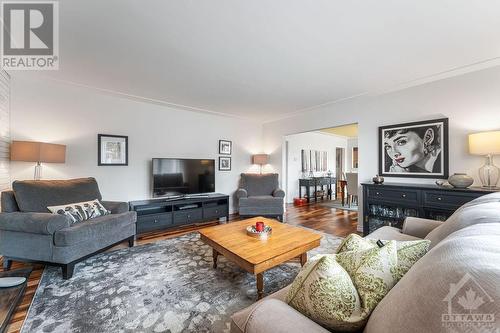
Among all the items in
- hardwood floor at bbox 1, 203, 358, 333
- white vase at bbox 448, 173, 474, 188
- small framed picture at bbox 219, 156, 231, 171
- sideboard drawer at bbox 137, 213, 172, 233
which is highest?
small framed picture at bbox 219, 156, 231, 171

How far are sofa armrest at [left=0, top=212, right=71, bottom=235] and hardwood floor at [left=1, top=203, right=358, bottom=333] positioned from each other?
51 cm

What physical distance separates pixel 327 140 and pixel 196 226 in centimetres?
597

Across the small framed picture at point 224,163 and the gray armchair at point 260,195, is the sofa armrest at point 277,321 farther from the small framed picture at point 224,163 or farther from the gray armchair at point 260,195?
the small framed picture at point 224,163

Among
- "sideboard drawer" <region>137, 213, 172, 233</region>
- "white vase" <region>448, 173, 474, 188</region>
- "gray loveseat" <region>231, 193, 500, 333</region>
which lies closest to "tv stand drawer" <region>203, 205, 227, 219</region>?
"sideboard drawer" <region>137, 213, 172, 233</region>

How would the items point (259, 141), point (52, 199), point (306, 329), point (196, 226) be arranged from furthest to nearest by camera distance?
point (259, 141) < point (196, 226) < point (52, 199) < point (306, 329)

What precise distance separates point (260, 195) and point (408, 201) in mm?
2718

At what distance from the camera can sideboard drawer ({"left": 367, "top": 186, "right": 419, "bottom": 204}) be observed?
9.68 ft

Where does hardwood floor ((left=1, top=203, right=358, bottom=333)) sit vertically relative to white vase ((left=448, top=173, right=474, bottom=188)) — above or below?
below

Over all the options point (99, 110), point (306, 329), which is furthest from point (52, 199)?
point (306, 329)

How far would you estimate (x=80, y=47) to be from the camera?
7.50ft

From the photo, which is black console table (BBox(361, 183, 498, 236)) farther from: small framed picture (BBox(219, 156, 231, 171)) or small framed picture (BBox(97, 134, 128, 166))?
small framed picture (BBox(97, 134, 128, 166))

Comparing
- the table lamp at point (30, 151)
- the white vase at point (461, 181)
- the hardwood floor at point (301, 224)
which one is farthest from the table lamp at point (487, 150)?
the table lamp at point (30, 151)

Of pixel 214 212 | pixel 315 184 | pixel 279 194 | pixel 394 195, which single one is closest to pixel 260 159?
Answer: pixel 279 194

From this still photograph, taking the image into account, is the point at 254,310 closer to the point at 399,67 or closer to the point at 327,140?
the point at 399,67
